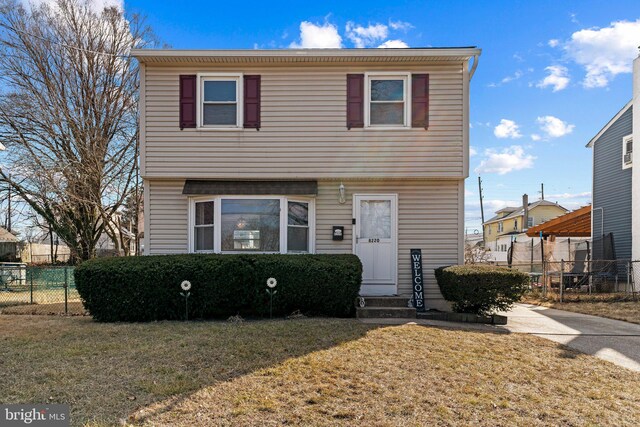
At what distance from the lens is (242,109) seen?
8.66 meters

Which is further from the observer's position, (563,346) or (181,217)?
(181,217)

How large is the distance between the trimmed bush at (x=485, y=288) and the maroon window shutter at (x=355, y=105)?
372 cm

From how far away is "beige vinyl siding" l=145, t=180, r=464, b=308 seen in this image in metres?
8.80

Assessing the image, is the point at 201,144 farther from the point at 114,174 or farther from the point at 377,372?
the point at 114,174

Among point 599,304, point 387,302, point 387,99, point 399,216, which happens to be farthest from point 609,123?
point 387,302

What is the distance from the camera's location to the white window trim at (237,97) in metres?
8.64

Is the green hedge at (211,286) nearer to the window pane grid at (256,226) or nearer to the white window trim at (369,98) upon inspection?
the window pane grid at (256,226)

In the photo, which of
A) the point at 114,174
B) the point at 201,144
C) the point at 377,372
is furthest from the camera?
the point at 114,174

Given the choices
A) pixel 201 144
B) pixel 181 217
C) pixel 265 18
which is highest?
pixel 265 18

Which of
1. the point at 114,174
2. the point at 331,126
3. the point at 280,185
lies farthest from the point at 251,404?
the point at 114,174

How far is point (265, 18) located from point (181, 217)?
632 cm

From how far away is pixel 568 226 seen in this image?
1597 cm

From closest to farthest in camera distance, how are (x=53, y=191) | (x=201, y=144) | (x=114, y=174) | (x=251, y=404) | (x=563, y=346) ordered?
1. (x=251, y=404)
2. (x=563, y=346)
3. (x=201, y=144)
4. (x=53, y=191)
5. (x=114, y=174)

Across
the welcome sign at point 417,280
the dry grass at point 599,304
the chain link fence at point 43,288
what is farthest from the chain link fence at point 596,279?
the chain link fence at point 43,288
